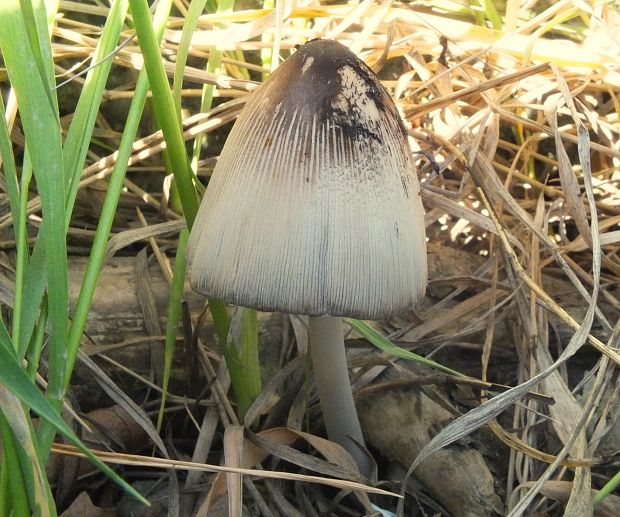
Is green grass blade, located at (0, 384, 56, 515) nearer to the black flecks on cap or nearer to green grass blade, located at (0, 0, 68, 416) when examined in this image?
green grass blade, located at (0, 0, 68, 416)

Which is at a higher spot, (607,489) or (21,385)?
(21,385)

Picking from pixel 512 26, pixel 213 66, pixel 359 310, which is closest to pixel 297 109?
pixel 359 310

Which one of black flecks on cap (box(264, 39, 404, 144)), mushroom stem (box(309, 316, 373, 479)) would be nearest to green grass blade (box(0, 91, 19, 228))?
black flecks on cap (box(264, 39, 404, 144))

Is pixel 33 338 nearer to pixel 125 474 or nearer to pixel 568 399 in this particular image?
pixel 125 474

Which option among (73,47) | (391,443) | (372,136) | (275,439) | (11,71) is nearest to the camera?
(11,71)

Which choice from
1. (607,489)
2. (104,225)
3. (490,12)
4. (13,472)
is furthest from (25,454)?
(490,12)

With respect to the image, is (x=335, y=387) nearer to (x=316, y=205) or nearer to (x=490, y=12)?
(x=316, y=205)

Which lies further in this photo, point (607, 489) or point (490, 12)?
point (490, 12)

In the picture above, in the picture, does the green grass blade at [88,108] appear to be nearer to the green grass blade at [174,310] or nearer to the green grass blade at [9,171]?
the green grass blade at [9,171]
